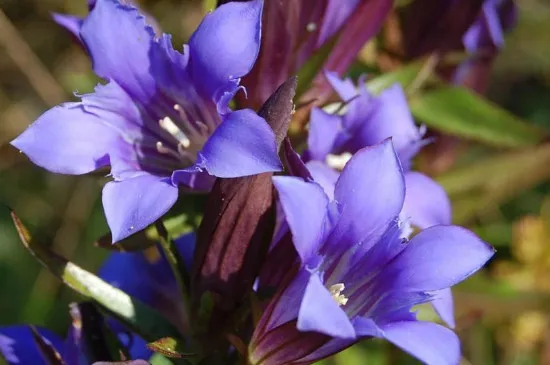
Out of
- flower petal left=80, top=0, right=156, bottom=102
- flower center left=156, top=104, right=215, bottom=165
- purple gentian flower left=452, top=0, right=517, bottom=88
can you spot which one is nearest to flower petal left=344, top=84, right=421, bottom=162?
flower center left=156, top=104, right=215, bottom=165

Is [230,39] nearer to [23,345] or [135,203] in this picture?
[135,203]

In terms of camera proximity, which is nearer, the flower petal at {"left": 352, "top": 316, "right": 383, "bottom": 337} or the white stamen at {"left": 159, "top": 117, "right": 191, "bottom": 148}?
the flower petal at {"left": 352, "top": 316, "right": 383, "bottom": 337}

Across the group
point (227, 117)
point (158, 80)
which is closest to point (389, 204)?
point (227, 117)

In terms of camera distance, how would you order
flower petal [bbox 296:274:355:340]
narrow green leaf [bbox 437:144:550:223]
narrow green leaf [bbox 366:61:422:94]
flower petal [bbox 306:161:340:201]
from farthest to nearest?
narrow green leaf [bbox 437:144:550:223], narrow green leaf [bbox 366:61:422:94], flower petal [bbox 306:161:340:201], flower petal [bbox 296:274:355:340]

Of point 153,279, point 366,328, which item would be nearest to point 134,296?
point 153,279

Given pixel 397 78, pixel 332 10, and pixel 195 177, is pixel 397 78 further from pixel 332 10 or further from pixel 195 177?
pixel 195 177

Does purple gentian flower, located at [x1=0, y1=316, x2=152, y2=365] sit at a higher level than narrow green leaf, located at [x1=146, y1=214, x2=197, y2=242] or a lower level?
lower

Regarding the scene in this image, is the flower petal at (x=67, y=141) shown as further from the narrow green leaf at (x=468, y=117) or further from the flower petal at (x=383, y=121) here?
the narrow green leaf at (x=468, y=117)

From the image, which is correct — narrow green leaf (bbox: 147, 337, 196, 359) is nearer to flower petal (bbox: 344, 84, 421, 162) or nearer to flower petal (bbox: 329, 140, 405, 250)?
flower petal (bbox: 329, 140, 405, 250)
